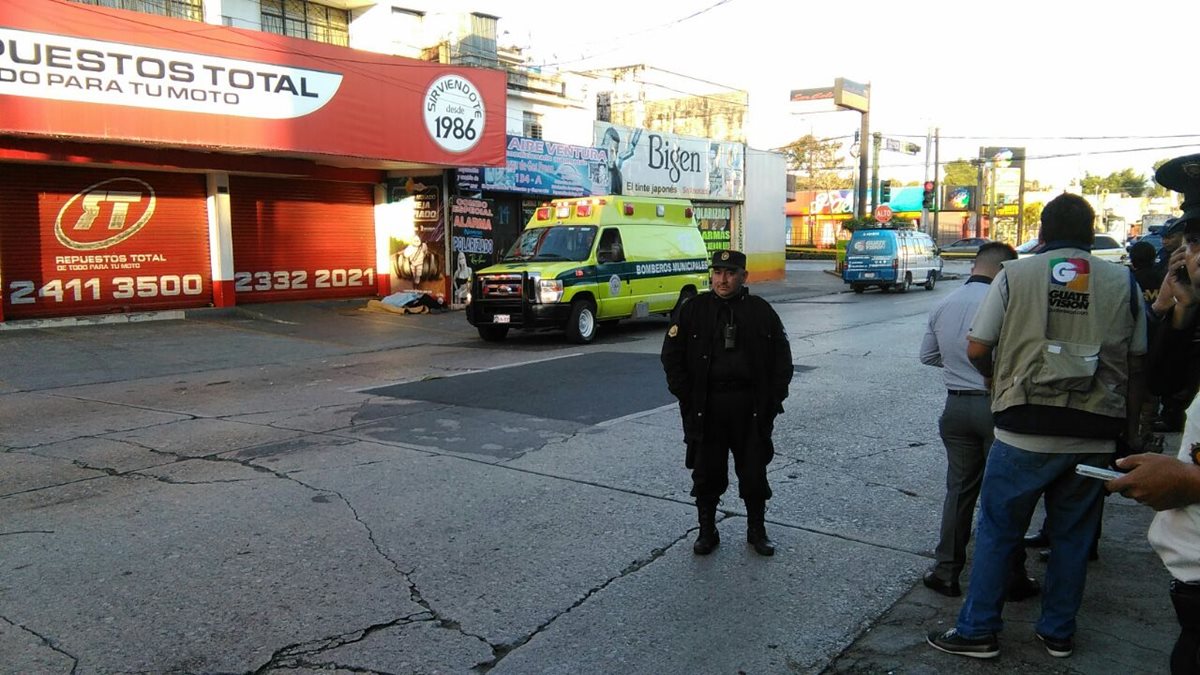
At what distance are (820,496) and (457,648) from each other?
3148 millimetres

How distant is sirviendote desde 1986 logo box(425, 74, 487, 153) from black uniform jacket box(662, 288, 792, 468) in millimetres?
15051

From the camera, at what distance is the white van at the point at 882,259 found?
27.3 metres

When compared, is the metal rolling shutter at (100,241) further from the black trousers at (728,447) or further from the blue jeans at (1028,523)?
the blue jeans at (1028,523)

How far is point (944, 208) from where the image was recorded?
247 ft

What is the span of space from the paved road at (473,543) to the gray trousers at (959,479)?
241mm

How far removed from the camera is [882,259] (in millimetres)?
27312

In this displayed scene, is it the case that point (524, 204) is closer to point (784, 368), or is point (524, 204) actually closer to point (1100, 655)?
point (784, 368)

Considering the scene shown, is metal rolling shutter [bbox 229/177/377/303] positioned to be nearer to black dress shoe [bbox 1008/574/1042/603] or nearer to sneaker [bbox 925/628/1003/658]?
black dress shoe [bbox 1008/574/1042/603]

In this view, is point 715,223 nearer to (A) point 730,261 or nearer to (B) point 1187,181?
(A) point 730,261

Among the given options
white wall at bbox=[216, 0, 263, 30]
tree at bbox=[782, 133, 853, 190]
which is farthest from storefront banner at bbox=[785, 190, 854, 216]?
white wall at bbox=[216, 0, 263, 30]

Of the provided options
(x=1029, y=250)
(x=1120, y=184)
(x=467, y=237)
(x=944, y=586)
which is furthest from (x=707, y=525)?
(x=1120, y=184)

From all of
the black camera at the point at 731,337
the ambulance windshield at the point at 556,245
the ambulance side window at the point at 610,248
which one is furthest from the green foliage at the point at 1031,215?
the black camera at the point at 731,337

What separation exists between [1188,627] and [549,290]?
42.0ft

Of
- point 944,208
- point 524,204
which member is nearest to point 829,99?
point 944,208
